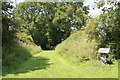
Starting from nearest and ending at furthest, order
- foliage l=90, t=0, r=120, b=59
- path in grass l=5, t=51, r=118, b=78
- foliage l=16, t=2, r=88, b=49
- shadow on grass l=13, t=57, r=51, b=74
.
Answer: path in grass l=5, t=51, r=118, b=78, shadow on grass l=13, t=57, r=51, b=74, foliage l=90, t=0, r=120, b=59, foliage l=16, t=2, r=88, b=49

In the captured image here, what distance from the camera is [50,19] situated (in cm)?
2542

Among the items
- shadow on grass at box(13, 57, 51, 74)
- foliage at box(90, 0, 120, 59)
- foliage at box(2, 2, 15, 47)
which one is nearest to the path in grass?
shadow on grass at box(13, 57, 51, 74)

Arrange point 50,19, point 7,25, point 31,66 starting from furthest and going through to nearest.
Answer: point 50,19, point 7,25, point 31,66

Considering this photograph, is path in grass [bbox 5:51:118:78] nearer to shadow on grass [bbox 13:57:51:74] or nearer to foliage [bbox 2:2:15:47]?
shadow on grass [bbox 13:57:51:74]

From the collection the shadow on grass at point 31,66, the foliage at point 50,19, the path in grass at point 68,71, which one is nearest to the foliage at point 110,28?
the path in grass at point 68,71

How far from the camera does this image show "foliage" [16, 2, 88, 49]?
24181 mm

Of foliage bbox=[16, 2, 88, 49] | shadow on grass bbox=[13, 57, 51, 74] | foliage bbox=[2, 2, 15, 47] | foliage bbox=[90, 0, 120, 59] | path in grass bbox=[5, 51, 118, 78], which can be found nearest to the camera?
path in grass bbox=[5, 51, 118, 78]

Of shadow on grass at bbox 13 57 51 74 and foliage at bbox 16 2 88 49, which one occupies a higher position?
foliage at bbox 16 2 88 49

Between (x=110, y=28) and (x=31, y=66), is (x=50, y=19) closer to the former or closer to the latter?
(x=110, y=28)

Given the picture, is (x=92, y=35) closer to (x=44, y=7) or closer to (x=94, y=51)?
(x=94, y=51)

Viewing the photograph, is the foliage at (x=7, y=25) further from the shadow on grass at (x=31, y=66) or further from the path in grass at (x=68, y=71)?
the path in grass at (x=68, y=71)

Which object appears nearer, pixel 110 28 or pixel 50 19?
pixel 110 28

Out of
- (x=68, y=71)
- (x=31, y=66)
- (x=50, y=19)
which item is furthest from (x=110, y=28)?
(x=50, y=19)

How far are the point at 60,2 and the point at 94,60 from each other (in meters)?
19.7
